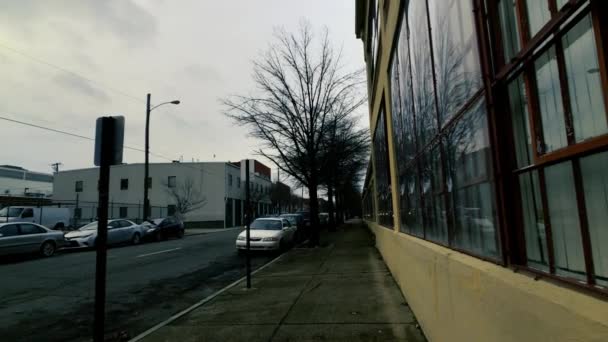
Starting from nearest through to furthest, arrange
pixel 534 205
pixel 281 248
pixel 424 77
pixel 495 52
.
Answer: pixel 534 205, pixel 495 52, pixel 424 77, pixel 281 248

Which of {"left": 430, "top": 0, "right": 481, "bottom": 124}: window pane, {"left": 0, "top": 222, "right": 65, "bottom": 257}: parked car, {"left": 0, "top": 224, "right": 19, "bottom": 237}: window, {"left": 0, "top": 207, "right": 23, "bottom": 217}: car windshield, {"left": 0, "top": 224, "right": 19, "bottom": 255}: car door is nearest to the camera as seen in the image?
{"left": 430, "top": 0, "right": 481, "bottom": 124}: window pane

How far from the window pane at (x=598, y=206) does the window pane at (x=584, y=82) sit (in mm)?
123

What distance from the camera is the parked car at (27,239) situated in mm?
13992

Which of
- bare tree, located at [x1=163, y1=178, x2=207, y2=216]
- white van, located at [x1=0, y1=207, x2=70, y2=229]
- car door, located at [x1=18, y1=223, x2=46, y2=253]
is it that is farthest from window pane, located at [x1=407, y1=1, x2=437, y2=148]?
bare tree, located at [x1=163, y1=178, x2=207, y2=216]

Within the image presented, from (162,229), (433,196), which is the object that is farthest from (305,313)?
(162,229)

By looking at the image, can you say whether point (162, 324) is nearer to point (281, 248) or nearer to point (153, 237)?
point (281, 248)

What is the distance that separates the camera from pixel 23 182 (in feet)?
246

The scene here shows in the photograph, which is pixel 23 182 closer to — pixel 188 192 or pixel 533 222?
pixel 188 192

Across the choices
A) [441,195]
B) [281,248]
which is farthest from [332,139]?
[441,195]

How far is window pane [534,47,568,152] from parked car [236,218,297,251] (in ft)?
44.4

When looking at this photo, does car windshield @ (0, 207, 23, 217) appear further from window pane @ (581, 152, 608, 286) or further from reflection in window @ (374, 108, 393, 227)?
window pane @ (581, 152, 608, 286)

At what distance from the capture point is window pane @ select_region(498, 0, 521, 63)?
230 cm

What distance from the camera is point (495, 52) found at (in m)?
2.62

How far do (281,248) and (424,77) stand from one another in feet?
41.9
